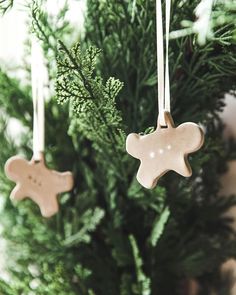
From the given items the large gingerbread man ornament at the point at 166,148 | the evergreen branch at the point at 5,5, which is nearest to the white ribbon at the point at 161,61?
the large gingerbread man ornament at the point at 166,148

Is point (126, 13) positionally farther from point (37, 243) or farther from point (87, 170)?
point (37, 243)

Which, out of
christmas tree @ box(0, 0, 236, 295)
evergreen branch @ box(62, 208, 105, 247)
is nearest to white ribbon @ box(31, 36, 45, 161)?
christmas tree @ box(0, 0, 236, 295)

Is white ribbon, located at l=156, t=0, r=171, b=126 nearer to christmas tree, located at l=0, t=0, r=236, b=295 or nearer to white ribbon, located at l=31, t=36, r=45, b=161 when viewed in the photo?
christmas tree, located at l=0, t=0, r=236, b=295

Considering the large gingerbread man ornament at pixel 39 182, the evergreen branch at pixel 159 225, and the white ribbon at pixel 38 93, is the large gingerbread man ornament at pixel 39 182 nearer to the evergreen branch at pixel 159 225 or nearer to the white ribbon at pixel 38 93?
the white ribbon at pixel 38 93

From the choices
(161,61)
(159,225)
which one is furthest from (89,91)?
(159,225)

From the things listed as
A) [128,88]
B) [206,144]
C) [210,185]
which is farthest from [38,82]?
[210,185]

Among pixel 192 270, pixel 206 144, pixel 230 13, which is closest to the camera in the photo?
pixel 230 13
